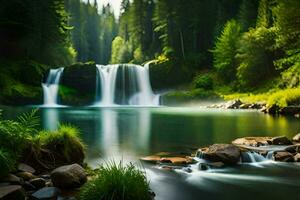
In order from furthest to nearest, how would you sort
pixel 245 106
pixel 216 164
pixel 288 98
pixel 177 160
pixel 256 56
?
pixel 256 56
pixel 245 106
pixel 288 98
pixel 177 160
pixel 216 164

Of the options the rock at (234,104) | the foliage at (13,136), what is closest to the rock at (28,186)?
the foliage at (13,136)

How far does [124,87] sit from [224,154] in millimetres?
45032

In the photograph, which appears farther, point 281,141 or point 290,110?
point 290,110

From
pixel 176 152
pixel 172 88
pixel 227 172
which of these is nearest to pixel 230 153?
pixel 227 172

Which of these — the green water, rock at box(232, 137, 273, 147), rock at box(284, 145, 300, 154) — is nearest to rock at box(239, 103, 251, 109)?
the green water

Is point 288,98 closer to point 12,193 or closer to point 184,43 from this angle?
point 12,193

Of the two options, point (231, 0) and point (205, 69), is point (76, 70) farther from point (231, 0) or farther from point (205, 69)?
point (231, 0)

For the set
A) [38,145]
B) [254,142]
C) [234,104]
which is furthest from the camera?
[234,104]

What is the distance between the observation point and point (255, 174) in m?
11.1

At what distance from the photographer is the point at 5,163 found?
27.6 ft

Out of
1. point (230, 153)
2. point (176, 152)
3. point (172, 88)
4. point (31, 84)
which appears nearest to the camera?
point (230, 153)

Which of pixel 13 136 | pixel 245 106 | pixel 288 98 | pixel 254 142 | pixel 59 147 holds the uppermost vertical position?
pixel 288 98

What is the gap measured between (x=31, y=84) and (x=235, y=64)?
90.5 ft

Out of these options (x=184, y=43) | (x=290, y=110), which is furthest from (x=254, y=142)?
(x=184, y=43)
